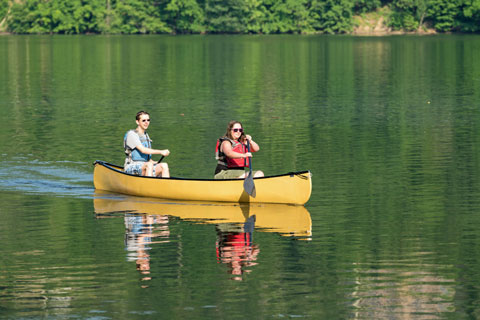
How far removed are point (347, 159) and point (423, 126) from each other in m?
8.58

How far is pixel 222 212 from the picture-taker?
768 inches

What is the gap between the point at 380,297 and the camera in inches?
512

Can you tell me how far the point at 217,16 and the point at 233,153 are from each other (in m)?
137

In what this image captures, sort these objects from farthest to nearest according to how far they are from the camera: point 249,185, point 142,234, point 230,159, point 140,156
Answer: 1. point 140,156
2. point 230,159
3. point 249,185
4. point 142,234

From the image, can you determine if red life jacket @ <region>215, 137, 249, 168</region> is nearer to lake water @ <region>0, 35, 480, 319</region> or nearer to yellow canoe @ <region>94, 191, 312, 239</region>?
yellow canoe @ <region>94, 191, 312, 239</region>

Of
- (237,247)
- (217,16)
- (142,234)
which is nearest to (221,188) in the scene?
(142,234)

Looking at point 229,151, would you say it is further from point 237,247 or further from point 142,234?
point 237,247

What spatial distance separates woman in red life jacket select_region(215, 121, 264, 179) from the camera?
20.0m

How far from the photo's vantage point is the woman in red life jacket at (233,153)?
20.0 m

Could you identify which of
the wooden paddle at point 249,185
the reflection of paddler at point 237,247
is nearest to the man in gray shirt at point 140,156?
the wooden paddle at point 249,185

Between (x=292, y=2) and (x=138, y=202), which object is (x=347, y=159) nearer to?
(x=138, y=202)

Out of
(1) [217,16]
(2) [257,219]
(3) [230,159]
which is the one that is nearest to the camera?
(2) [257,219]

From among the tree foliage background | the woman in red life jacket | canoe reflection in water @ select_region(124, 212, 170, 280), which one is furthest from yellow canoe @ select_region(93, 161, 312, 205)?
the tree foliage background

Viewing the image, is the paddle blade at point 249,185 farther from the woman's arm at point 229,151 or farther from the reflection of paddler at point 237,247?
the reflection of paddler at point 237,247
